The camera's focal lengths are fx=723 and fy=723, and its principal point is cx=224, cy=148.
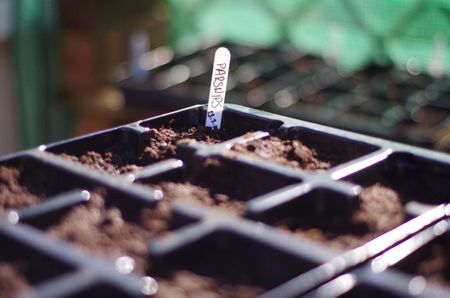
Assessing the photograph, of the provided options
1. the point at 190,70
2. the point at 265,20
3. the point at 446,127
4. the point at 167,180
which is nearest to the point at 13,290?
the point at 167,180

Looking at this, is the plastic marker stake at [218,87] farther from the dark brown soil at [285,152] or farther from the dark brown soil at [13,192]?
the dark brown soil at [13,192]

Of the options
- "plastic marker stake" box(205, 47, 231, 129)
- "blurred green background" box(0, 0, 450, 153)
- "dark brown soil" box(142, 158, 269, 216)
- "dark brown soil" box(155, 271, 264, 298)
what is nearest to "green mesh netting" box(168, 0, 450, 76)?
"blurred green background" box(0, 0, 450, 153)

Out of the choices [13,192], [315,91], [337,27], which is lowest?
[13,192]

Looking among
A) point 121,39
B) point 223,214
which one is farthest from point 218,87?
point 121,39

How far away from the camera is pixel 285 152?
664mm

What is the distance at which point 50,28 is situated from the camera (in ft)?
6.77

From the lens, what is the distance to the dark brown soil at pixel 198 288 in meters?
0.45

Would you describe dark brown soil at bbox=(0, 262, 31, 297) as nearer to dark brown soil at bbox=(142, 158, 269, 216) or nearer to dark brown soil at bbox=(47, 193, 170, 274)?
dark brown soil at bbox=(47, 193, 170, 274)

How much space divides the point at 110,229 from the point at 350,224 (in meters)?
0.18

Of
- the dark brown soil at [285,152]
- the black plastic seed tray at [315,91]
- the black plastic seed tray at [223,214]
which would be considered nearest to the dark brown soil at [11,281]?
the black plastic seed tray at [223,214]

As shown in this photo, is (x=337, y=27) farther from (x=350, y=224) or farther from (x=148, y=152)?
(x=350, y=224)

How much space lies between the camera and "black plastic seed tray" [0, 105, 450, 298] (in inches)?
17.5

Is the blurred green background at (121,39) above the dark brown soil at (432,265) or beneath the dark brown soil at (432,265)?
above

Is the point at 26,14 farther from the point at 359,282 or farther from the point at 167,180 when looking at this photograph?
the point at 359,282
